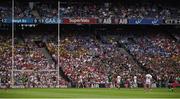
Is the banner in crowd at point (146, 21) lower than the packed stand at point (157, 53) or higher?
higher

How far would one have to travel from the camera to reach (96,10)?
71625 millimetres

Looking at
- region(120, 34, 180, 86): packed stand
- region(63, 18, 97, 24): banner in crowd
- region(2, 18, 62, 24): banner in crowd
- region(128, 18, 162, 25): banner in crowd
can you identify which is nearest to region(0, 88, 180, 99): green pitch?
region(120, 34, 180, 86): packed stand

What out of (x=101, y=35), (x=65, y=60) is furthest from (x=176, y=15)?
(x=65, y=60)

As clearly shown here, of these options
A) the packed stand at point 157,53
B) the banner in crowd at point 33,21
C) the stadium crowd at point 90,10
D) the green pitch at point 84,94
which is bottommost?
the green pitch at point 84,94

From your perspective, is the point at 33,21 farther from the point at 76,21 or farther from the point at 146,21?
the point at 146,21

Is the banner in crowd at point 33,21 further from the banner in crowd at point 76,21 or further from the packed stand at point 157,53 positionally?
the packed stand at point 157,53

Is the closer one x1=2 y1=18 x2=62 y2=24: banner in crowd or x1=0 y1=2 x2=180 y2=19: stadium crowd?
x1=2 y1=18 x2=62 y2=24: banner in crowd

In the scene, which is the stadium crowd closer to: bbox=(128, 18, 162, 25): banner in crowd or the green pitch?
bbox=(128, 18, 162, 25): banner in crowd

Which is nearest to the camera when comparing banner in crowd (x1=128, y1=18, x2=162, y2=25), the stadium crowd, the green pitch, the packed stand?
the green pitch

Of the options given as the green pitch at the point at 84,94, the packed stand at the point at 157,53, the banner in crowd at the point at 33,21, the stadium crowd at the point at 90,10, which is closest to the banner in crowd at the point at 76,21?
the banner in crowd at the point at 33,21

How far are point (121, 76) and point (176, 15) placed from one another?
497 inches

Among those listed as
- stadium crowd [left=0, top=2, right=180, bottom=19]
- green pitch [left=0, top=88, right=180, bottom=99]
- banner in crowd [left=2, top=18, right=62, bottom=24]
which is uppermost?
stadium crowd [left=0, top=2, right=180, bottom=19]

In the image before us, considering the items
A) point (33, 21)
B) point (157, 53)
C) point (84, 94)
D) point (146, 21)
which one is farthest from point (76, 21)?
point (84, 94)

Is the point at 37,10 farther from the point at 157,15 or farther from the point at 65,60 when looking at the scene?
the point at 157,15
